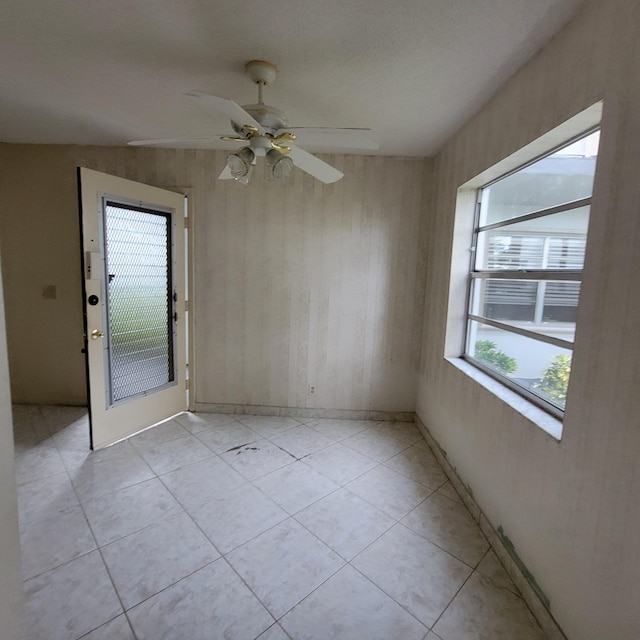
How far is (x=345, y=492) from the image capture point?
225cm

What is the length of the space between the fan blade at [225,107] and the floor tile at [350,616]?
85.8 inches

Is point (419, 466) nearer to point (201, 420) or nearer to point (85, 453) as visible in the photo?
point (201, 420)

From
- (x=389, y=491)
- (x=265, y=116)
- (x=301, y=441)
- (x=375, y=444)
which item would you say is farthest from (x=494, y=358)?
(x=265, y=116)

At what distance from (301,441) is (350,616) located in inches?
60.3

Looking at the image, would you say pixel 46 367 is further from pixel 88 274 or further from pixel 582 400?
pixel 582 400

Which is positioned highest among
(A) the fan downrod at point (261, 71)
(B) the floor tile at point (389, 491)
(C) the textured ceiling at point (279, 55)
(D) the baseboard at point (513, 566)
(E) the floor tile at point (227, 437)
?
(C) the textured ceiling at point (279, 55)

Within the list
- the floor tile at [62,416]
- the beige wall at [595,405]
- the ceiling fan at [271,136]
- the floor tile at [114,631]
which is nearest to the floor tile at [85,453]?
the floor tile at [62,416]

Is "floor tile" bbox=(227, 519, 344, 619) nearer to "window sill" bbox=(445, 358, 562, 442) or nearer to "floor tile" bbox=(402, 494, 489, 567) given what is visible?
"floor tile" bbox=(402, 494, 489, 567)

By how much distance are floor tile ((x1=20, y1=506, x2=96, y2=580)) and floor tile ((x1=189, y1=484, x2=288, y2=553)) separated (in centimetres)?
56

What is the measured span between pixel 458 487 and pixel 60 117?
4019 mm

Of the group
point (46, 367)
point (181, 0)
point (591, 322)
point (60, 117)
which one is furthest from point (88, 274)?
point (591, 322)

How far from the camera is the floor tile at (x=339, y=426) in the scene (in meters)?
3.08

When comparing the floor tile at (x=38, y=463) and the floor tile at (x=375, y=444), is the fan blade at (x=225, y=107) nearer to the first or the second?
the floor tile at (x=375, y=444)

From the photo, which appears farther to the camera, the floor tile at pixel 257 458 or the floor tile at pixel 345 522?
the floor tile at pixel 257 458
